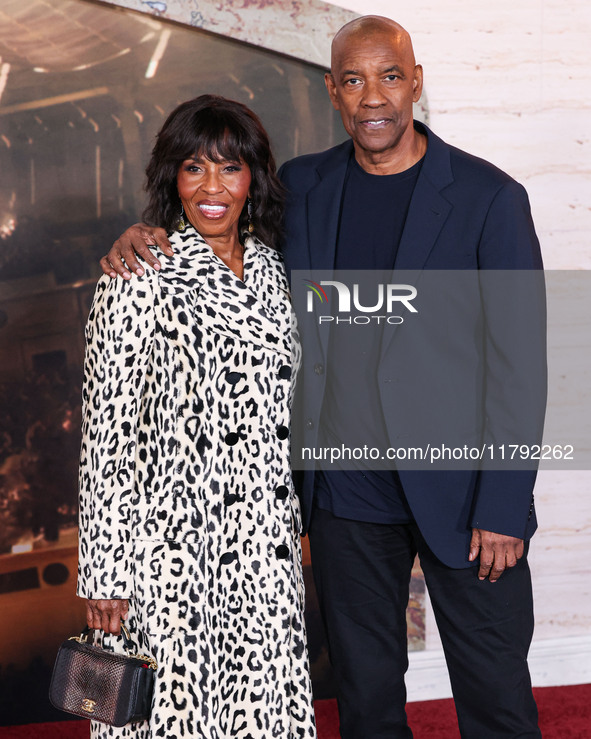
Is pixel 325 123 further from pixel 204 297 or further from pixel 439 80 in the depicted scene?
pixel 204 297

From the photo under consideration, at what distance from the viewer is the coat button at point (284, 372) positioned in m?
2.08

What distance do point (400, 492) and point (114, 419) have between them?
747 mm

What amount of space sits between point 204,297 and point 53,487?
1521 mm

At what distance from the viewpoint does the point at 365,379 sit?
2.15 meters

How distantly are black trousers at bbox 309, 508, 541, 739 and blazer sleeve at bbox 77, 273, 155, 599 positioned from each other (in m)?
0.56

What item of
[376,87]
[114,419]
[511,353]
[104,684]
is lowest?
[104,684]

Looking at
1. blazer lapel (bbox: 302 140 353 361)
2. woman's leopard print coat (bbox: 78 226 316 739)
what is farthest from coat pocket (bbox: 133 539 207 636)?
blazer lapel (bbox: 302 140 353 361)

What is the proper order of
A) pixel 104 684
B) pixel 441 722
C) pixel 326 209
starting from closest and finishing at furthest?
pixel 104 684 < pixel 326 209 < pixel 441 722

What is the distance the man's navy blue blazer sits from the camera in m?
2.03

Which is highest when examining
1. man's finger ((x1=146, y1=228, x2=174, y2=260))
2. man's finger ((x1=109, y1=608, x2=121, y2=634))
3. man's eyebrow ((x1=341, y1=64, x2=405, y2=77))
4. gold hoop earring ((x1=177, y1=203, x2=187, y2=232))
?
man's eyebrow ((x1=341, y1=64, x2=405, y2=77))

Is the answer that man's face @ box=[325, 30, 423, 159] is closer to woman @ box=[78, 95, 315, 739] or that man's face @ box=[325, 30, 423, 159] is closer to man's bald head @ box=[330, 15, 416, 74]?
man's bald head @ box=[330, 15, 416, 74]

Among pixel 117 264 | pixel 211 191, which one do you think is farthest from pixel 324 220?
pixel 117 264

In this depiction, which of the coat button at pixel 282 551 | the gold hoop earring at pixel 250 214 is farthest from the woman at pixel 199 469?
the gold hoop earring at pixel 250 214

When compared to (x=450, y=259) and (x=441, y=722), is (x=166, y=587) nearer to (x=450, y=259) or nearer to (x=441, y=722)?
(x=450, y=259)
